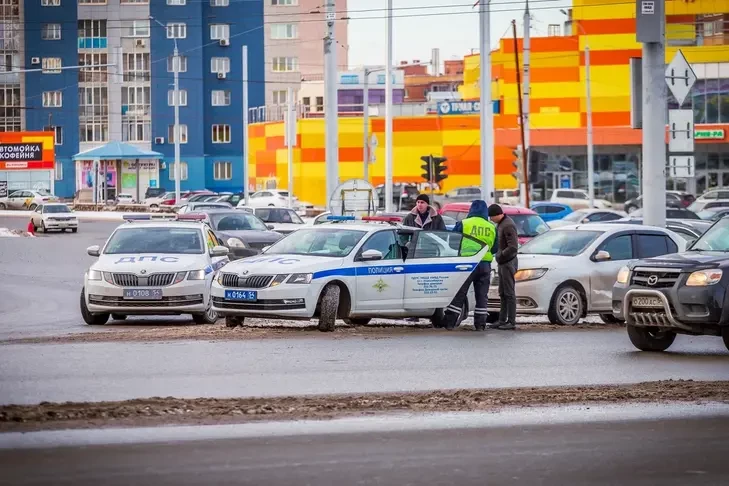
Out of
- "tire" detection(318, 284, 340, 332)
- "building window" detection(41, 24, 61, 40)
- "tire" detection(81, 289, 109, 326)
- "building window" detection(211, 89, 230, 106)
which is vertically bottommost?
"tire" detection(81, 289, 109, 326)

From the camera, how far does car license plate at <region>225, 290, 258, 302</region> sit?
1913 centimetres

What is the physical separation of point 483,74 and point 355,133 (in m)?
53.2

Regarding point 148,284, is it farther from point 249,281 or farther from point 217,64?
point 217,64

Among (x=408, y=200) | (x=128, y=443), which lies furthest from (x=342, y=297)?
(x=408, y=200)

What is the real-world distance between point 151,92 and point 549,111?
1535 inches

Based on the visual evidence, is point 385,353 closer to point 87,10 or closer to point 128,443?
point 128,443

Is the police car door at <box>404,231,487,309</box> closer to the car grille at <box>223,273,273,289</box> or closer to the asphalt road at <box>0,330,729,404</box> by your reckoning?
the asphalt road at <box>0,330,729,404</box>

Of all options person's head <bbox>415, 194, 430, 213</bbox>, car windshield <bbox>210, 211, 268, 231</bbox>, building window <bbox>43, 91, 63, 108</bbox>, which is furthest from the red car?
building window <bbox>43, 91, 63, 108</bbox>

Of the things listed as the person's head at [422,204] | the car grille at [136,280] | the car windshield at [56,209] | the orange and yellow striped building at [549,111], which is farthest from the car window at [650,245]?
the orange and yellow striped building at [549,111]

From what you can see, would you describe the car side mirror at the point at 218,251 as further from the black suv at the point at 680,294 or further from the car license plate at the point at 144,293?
the black suv at the point at 680,294

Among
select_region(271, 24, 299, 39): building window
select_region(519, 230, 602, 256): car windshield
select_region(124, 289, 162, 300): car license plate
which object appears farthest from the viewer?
select_region(271, 24, 299, 39): building window

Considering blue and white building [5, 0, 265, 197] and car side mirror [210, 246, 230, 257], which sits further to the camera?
blue and white building [5, 0, 265, 197]

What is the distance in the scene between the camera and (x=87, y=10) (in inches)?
4247

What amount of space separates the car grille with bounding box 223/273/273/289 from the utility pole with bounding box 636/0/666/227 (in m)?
9.91
